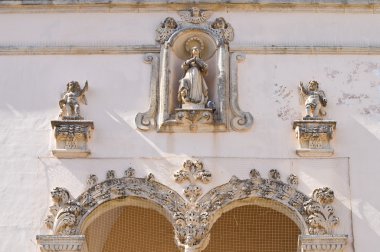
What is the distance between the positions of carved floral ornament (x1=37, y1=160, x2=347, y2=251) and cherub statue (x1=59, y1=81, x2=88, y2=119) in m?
1.00

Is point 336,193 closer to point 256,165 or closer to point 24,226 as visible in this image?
point 256,165

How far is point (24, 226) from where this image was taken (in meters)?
14.1

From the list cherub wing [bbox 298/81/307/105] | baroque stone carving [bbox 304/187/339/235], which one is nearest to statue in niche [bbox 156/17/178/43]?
cherub wing [bbox 298/81/307/105]

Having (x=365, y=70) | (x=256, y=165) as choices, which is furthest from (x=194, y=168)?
(x=365, y=70)

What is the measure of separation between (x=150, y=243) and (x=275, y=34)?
385 centimetres

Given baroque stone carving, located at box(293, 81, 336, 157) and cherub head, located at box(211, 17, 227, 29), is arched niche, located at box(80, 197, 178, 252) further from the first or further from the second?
cherub head, located at box(211, 17, 227, 29)

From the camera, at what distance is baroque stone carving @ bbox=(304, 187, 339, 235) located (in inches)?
546

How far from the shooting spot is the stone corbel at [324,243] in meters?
13.7

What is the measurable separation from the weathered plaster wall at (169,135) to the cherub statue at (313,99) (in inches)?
5.6

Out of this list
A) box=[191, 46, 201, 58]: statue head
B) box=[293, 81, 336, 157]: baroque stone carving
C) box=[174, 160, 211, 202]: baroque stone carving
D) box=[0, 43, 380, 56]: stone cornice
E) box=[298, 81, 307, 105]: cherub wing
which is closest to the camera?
box=[174, 160, 211, 202]: baroque stone carving

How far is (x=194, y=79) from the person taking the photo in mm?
14797

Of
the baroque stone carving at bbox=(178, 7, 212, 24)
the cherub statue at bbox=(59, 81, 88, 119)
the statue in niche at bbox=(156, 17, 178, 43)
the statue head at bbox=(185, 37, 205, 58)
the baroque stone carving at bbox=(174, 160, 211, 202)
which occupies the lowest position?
the baroque stone carving at bbox=(174, 160, 211, 202)

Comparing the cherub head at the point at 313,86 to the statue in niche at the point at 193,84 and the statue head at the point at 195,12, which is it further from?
the statue head at the point at 195,12

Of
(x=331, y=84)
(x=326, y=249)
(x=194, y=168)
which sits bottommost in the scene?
(x=326, y=249)
